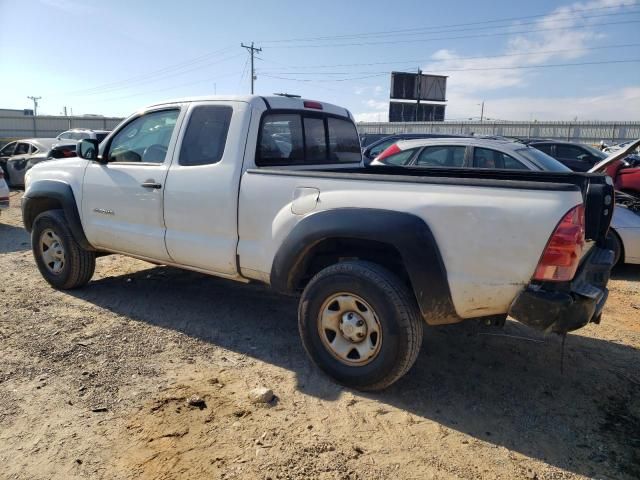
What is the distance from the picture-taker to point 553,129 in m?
33.7

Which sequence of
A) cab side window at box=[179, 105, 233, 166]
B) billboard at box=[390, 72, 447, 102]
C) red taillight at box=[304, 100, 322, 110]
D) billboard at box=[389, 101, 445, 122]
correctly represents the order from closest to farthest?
cab side window at box=[179, 105, 233, 166]
red taillight at box=[304, 100, 322, 110]
billboard at box=[390, 72, 447, 102]
billboard at box=[389, 101, 445, 122]

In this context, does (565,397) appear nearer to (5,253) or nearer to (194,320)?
(194,320)

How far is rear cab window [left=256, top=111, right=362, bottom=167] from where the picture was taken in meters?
4.09

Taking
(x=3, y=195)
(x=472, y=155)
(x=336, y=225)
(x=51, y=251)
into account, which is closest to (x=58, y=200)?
(x=51, y=251)

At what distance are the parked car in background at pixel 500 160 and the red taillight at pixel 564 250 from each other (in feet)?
11.0

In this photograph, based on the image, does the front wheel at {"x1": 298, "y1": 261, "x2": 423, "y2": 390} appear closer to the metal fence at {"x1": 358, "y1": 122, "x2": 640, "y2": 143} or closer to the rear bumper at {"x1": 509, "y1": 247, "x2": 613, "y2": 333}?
the rear bumper at {"x1": 509, "y1": 247, "x2": 613, "y2": 333}

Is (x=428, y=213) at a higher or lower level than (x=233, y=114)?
lower

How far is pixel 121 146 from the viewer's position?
4.81 metres

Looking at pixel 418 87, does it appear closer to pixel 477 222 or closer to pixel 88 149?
pixel 88 149

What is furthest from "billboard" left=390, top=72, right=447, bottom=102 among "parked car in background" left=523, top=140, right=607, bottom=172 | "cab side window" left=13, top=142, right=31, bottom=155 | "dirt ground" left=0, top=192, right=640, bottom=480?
"dirt ground" left=0, top=192, right=640, bottom=480

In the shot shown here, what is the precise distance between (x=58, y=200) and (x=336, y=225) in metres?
3.41

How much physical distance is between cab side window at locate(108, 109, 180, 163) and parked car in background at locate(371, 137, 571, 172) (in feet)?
11.0

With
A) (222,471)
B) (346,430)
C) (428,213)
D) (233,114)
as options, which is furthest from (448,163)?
(222,471)

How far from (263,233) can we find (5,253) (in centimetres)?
545
